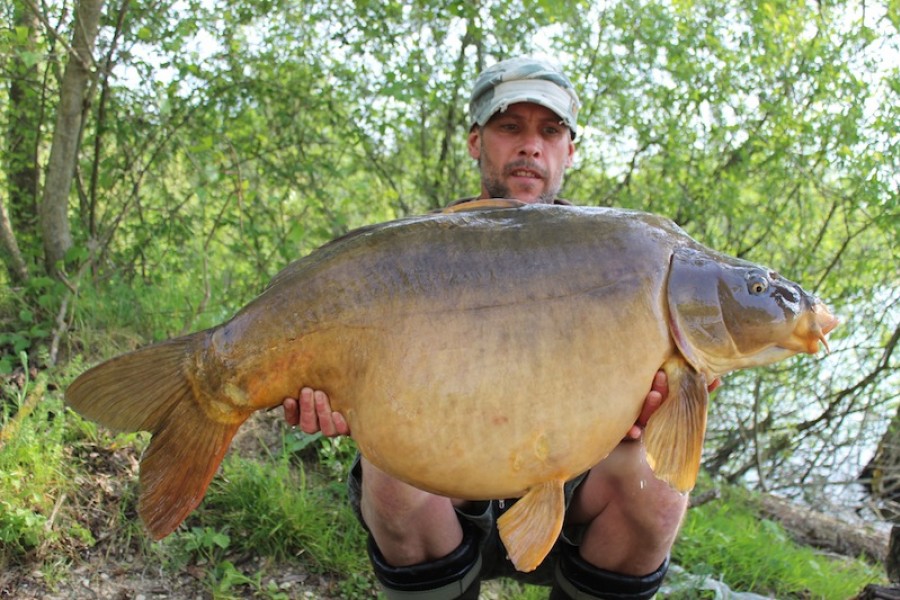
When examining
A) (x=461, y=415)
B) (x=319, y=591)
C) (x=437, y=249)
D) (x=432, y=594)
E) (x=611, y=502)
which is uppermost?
(x=437, y=249)

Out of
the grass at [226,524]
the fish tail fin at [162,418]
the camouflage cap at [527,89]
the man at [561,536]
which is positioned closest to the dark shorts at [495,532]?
the man at [561,536]

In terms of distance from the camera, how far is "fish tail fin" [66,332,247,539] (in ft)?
4.35

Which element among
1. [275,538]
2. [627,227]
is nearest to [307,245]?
[275,538]

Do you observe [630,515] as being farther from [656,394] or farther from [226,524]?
[226,524]

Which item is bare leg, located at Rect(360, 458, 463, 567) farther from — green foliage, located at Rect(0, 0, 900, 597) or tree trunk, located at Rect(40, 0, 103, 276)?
tree trunk, located at Rect(40, 0, 103, 276)

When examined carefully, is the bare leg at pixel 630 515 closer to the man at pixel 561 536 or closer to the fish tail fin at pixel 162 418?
the man at pixel 561 536

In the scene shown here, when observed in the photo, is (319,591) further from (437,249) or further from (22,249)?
(22,249)

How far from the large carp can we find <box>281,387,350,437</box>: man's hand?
0.03 meters

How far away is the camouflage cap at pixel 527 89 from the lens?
7.43ft

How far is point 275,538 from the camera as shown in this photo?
2.17 meters

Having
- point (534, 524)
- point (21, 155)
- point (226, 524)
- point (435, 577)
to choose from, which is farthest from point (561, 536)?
point (21, 155)

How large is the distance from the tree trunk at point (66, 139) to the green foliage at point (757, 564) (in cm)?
262

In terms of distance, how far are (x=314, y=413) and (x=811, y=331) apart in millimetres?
944

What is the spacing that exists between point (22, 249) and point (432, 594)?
8.40 feet
